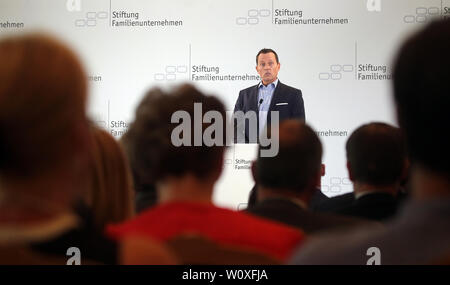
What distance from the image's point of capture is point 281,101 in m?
5.11

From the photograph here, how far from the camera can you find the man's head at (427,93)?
92 cm

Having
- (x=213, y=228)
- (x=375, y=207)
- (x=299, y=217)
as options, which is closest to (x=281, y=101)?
(x=375, y=207)

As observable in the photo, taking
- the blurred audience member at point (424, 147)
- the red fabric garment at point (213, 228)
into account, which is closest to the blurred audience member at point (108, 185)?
the red fabric garment at point (213, 228)

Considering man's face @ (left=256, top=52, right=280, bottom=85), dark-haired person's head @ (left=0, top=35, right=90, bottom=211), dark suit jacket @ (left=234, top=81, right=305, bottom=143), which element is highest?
man's face @ (left=256, top=52, right=280, bottom=85)

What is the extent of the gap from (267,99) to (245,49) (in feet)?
1.71

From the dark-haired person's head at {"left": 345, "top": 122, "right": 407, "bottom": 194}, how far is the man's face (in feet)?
9.46

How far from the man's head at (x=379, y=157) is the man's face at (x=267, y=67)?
2.88m

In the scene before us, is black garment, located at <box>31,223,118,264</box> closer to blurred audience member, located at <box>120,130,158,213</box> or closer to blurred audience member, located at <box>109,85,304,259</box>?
blurred audience member, located at <box>109,85,304,259</box>

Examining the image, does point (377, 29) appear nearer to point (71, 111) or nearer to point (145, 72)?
point (145, 72)

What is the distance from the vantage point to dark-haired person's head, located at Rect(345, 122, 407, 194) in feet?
7.50

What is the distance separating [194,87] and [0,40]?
61cm

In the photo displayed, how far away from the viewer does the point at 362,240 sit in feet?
3.32

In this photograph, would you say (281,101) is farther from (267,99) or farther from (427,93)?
(427,93)

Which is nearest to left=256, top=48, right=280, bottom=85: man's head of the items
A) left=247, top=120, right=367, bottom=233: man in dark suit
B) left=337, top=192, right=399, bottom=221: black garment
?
left=337, top=192, right=399, bottom=221: black garment
